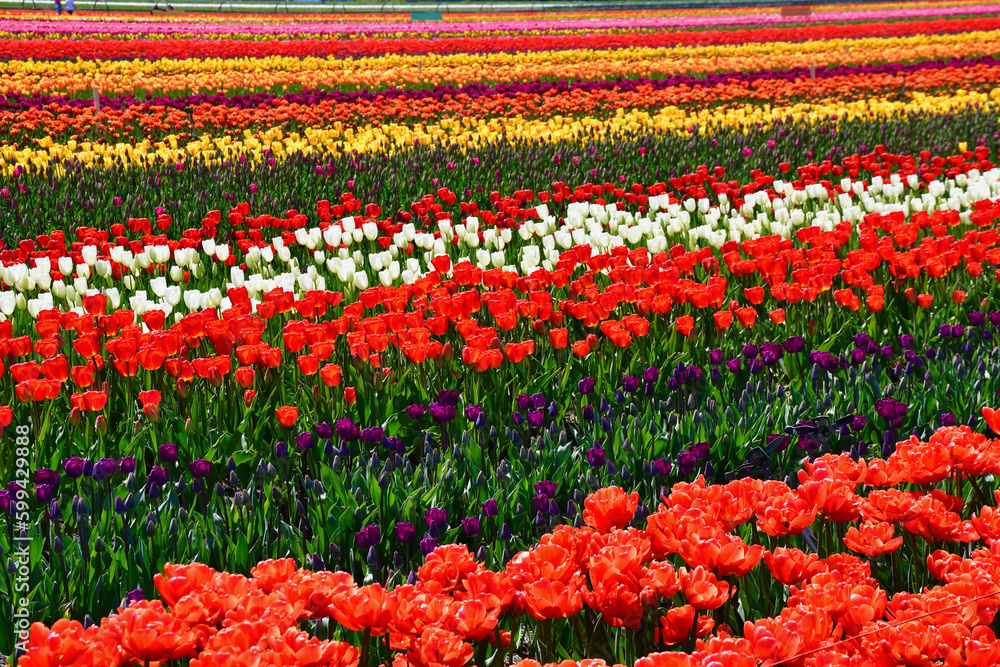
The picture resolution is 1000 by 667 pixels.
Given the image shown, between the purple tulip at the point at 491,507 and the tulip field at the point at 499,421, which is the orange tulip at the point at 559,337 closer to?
the tulip field at the point at 499,421

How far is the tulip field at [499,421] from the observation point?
5.56 ft

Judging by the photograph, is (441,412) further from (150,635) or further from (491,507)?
(150,635)

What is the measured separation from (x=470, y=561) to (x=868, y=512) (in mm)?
895

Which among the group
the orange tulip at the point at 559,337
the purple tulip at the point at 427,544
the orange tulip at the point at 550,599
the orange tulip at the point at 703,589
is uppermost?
the orange tulip at the point at 550,599

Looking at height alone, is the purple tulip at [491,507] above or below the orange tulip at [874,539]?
below

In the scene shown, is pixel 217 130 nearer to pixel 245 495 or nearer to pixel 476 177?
pixel 476 177

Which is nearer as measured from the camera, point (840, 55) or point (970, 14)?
point (840, 55)

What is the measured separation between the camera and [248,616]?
1.63 m

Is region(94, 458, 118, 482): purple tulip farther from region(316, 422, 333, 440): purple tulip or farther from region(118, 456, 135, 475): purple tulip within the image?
region(316, 422, 333, 440): purple tulip

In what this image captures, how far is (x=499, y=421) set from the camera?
3492 millimetres

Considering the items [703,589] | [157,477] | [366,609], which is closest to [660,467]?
[703,589]

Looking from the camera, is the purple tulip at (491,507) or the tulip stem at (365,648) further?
the purple tulip at (491,507)

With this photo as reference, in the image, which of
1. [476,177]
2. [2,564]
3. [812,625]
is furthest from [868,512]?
[476,177]

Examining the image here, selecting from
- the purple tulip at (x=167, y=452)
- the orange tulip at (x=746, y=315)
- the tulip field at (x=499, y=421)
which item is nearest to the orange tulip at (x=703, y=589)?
the tulip field at (x=499, y=421)
